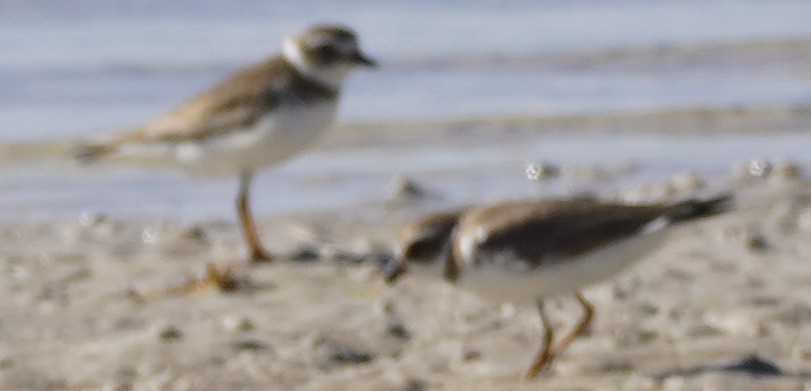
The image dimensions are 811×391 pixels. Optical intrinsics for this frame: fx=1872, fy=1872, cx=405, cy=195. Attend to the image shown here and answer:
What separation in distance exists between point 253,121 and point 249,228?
501mm

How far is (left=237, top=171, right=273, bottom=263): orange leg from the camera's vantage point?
28.1ft

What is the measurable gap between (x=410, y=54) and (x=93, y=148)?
6.44 m

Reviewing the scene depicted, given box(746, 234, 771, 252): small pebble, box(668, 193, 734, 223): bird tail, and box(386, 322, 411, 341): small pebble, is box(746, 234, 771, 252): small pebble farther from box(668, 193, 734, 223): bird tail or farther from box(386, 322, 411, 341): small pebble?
box(668, 193, 734, 223): bird tail

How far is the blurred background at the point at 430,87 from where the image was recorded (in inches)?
429

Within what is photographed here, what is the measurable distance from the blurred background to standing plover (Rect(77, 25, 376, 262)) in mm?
994

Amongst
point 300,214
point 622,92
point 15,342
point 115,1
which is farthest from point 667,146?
point 115,1

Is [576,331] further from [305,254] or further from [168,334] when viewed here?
[305,254]

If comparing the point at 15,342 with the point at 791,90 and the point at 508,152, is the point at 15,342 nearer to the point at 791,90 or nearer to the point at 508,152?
the point at 508,152

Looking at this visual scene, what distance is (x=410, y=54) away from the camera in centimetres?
1540

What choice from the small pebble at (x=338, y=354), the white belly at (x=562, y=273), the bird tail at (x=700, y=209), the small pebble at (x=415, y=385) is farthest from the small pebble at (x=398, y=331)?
the bird tail at (x=700, y=209)

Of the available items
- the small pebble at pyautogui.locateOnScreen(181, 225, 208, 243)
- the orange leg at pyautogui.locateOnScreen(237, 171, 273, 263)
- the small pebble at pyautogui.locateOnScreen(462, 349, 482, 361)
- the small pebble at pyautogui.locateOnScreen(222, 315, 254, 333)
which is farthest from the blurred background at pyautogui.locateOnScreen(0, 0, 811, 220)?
the small pebble at pyautogui.locateOnScreen(462, 349, 482, 361)

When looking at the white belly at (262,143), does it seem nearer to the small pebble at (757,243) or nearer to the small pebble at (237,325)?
the small pebble at (237,325)

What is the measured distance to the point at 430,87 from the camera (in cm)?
1430

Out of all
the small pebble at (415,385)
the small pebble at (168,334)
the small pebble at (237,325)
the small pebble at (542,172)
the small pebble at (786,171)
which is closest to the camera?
the small pebble at (415,385)
